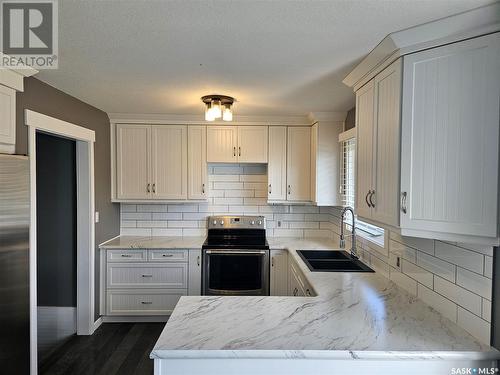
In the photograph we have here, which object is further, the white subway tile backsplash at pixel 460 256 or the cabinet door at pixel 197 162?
the cabinet door at pixel 197 162

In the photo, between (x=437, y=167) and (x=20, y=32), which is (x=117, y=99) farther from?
(x=437, y=167)

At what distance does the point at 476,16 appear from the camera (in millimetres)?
1266

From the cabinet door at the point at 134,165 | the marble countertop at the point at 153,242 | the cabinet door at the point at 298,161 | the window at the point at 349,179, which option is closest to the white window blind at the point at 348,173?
the window at the point at 349,179

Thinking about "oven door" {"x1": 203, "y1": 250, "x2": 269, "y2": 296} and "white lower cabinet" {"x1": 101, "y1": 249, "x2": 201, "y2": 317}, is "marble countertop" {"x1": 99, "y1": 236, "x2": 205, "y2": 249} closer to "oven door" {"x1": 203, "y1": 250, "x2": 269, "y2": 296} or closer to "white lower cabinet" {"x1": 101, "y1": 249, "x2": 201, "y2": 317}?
"white lower cabinet" {"x1": 101, "y1": 249, "x2": 201, "y2": 317}

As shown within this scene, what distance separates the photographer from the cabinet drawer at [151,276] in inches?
131

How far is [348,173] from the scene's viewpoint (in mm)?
3158

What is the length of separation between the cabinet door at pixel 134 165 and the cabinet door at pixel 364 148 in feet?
7.89

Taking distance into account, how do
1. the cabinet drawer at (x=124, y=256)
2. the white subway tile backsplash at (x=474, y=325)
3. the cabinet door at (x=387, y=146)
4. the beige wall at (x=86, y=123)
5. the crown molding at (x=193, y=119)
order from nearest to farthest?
the white subway tile backsplash at (x=474, y=325) < the cabinet door at (x=387, y=146) < the beige wall at (x=86, y=123) < the cabinet drawer at (x=124, y=256) < the crown molding at (x=193, y=119)

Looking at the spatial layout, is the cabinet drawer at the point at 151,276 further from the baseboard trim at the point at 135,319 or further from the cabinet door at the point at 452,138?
the cabinet door at the point at 452,138

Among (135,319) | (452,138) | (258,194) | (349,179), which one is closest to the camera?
(452,138)

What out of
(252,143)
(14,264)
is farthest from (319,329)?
(252,143)

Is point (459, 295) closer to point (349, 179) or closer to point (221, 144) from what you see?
point (349, 179)

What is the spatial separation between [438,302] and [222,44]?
1.86 meters

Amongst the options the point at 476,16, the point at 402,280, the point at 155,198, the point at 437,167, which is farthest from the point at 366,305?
the point at 155,198
